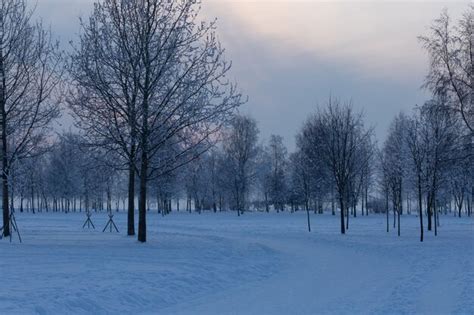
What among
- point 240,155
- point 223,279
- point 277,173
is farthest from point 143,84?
point 277,173

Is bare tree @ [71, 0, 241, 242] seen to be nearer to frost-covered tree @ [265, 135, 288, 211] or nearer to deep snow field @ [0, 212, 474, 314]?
deep snow field @ [0, 212, 474, 314]

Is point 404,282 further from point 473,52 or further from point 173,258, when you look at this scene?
point 473,52

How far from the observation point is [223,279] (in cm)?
1477

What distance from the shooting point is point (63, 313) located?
9734 millimetres

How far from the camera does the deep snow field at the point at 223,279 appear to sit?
426 inches

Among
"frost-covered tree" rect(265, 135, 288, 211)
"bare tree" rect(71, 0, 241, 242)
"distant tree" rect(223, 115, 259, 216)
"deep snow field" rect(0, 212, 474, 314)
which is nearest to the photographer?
"deep snow field" rect(0, 212, 474, 314)

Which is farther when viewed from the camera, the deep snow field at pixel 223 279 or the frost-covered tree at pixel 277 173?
the frost-covered tree at pixel 277 173

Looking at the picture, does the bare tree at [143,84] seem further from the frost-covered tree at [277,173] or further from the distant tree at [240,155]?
the frost-covered tree at [277,173]

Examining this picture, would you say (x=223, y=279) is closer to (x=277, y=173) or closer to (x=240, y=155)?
(x=240, y=155)

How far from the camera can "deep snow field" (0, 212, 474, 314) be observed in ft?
35.5

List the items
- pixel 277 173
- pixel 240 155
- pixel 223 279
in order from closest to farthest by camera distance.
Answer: pixel 223 279, pixel 240 155, pixel 277 173

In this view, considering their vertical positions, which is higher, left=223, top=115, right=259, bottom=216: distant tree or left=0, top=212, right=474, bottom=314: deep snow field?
left=223, top=115, right=259, bottom=216: distant tree

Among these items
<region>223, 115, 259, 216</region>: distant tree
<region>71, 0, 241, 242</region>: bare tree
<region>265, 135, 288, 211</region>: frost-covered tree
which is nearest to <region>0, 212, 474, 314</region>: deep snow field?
<region>71, 0, 241, 242</region>: bare tree

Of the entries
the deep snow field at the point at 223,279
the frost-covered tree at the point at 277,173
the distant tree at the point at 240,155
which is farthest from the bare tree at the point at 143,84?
the frost-covered tree at the point at 277,173
